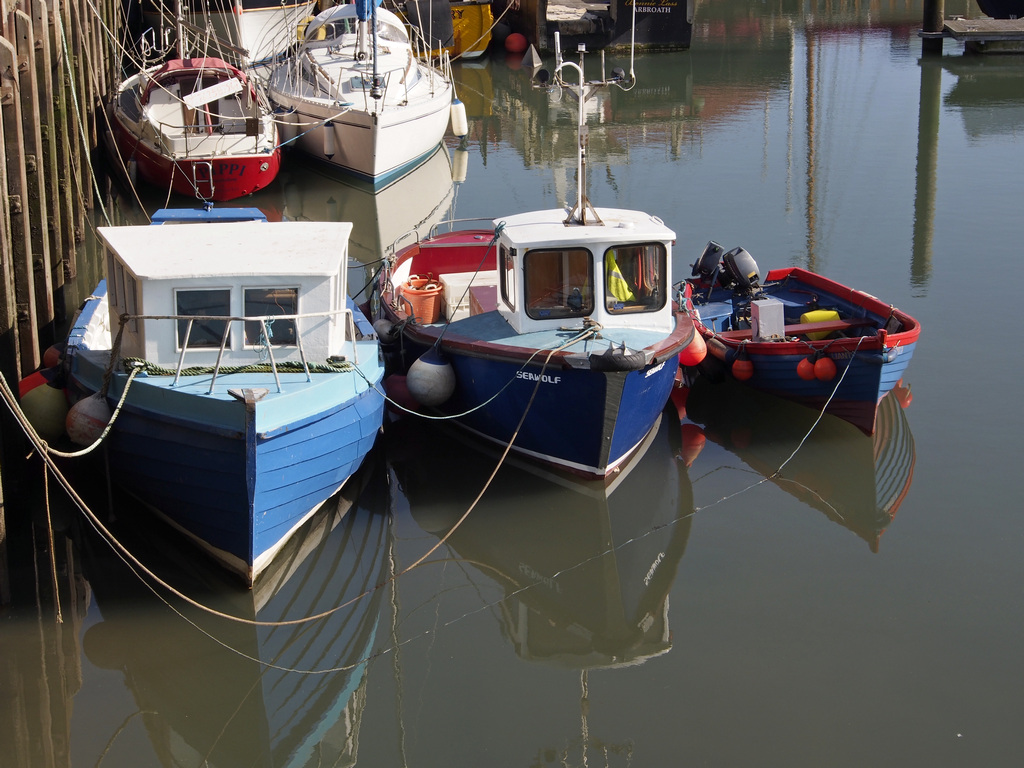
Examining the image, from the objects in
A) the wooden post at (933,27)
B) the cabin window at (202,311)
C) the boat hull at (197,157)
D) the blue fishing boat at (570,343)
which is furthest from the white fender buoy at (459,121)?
the cabin window at (202,311)

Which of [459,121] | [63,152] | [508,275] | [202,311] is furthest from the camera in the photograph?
[459,121]

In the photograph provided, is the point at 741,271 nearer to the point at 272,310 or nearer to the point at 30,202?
the point at 272,310

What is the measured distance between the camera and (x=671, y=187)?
20531 mm

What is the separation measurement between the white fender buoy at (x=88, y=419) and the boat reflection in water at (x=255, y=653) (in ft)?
3.44

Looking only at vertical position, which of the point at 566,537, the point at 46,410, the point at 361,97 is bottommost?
the point at 566,537

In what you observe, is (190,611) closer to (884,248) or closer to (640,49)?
(884,248)

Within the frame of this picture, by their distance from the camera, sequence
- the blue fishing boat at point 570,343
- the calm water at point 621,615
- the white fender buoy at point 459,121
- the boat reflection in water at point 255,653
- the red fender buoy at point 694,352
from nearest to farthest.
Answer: the calm water at point 621,615 → the boat reflection in water at point 255,653 → the blue fishing boat at point 570,343 → the red fender buoy at point 694,352 → the white fender buoy at point 459,121

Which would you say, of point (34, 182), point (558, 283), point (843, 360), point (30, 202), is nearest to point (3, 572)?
point (30, 202)

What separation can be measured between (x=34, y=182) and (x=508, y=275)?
5.20 meters

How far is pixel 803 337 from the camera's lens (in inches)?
449

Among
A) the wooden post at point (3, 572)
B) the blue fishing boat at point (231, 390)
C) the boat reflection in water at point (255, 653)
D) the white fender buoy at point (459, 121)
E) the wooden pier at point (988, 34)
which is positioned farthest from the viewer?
the wooden pier at point (988, 34)

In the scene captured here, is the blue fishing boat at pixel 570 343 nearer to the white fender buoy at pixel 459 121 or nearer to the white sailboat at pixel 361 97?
the white sailboat at pixel 361 97

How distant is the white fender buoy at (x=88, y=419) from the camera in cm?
880

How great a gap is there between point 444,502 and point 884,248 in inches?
379
